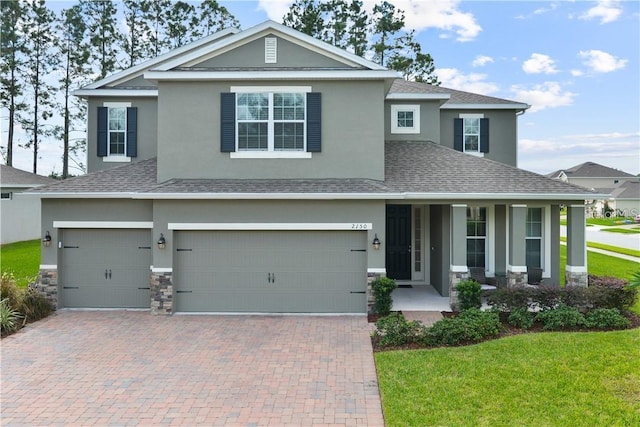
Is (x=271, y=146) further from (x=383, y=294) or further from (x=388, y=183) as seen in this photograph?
(x=383, y=294)

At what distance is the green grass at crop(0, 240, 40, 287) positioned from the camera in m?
15.1

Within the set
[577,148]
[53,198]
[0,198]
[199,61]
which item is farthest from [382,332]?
[577,148]

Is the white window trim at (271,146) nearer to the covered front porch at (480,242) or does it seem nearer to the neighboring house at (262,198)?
the neighboring house at (262,198)

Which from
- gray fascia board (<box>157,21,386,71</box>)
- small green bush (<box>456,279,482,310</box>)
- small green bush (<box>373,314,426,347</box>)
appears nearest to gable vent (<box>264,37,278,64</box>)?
gray fascia board (<box>157,21,386,71</box>)

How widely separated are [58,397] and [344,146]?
7842 mm

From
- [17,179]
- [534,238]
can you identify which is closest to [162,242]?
[534,238]

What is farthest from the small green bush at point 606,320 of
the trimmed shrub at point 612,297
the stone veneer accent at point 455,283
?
the stone veneer accent at point 455,283

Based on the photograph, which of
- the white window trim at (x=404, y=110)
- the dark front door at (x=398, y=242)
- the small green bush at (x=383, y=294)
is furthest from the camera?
the white window trim at (x=404, y=110)

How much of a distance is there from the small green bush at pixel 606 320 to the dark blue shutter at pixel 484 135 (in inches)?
287

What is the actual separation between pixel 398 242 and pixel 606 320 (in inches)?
234

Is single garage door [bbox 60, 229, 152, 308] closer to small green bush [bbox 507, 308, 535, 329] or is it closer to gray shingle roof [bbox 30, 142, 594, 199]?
gray shingle roof [bbox 30, 142, 594, 199]

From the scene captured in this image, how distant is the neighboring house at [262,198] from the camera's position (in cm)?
1080

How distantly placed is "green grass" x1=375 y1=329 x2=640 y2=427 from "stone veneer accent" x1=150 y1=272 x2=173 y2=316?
5.50m

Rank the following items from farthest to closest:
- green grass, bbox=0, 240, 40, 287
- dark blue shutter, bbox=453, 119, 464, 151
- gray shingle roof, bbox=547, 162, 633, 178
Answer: gray shingle roof, bbox=547, 162, 633, 178, dark blue shutter, bbox=453, 119, 464, 151, green grass, bbox=0, 240, 40, 287
